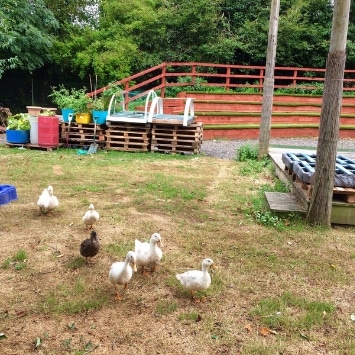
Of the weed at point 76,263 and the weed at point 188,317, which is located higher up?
the weed at point 76,263

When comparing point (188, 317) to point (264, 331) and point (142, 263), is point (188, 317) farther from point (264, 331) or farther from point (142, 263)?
point (142, 263)

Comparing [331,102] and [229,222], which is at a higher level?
[331,102]

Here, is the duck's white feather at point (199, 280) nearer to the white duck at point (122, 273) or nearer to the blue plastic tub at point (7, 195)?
the white duck at point (122, 273)

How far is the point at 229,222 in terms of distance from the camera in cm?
456

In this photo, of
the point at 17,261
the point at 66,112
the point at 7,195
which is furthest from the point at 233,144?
the point at 17,261

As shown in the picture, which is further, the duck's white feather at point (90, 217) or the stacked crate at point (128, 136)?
the stacked crate at point (128, 136)

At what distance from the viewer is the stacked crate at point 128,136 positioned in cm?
931

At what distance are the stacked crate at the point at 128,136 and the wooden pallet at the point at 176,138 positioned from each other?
183mm

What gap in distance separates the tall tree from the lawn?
268mm

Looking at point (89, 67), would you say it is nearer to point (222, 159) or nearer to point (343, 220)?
point (222, 159)

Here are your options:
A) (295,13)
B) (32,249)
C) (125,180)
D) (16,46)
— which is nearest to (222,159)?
(125,180)

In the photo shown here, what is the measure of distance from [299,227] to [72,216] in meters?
2.48

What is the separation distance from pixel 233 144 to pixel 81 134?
441 cm

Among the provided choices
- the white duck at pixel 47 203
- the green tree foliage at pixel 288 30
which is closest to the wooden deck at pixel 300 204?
the white duck at pixel 47 203
